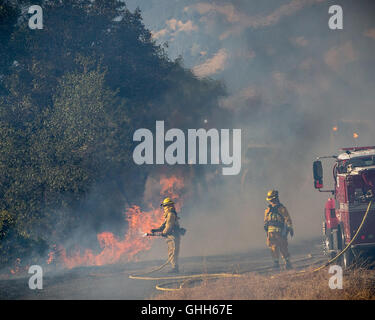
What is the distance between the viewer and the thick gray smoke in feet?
118

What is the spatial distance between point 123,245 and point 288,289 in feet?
57.6

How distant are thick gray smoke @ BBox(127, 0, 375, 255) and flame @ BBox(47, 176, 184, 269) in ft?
7.98

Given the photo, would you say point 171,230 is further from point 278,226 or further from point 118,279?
point 278,226

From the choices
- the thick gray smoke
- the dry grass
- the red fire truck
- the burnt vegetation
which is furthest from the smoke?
the dry grass

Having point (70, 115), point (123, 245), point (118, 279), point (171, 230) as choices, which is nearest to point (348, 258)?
point (171, 230)

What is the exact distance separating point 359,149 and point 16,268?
16.6 meters

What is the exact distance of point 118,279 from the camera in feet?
50.3

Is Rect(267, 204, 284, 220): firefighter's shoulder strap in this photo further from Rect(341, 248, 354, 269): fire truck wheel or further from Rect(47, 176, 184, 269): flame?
Rect(47, 176, 184, 269): flame

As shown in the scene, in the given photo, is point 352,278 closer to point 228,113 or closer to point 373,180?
point 373,180

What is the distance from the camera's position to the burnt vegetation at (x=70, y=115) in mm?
22750

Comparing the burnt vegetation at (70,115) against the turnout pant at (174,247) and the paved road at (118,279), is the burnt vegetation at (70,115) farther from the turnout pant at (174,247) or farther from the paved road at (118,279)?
the turnout pant at (174,247)

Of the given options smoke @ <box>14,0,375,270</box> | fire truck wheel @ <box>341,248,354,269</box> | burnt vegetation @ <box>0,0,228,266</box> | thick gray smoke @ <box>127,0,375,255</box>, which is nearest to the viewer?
fire truck wheel @ <box>341,248,354,269</box>

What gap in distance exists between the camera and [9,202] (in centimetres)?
2253
